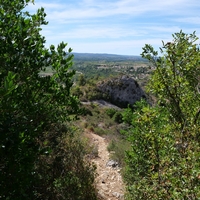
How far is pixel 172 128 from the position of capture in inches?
183

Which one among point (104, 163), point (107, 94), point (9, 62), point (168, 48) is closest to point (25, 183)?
point (9, 62)

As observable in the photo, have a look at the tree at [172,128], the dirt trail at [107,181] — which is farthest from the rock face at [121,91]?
the tree at [172,128]

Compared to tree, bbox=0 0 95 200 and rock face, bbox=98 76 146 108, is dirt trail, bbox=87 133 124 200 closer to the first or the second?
tree, bbox=0 0 95 200

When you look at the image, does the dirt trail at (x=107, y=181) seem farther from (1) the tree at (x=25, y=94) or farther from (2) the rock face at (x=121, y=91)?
(2) the rock face at (x=121, y=91)

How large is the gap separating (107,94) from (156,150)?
4211 centimetres

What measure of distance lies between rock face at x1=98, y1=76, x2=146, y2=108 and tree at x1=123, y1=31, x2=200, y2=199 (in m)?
40.5

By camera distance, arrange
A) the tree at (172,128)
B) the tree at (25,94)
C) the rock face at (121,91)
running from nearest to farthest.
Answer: the tree at (172,128) → the tree at (25,94) → the rock face at (121,91)

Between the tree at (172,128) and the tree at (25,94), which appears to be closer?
the tree at (172,128)

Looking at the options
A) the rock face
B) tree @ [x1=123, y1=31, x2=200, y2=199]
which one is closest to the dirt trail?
tree @ [x1=123, y1=31, x2=200, y2=199]

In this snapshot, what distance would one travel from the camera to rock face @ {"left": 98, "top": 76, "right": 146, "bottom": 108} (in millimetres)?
46344

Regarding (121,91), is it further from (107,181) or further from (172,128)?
(172,128)

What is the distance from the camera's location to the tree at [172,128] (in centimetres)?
332

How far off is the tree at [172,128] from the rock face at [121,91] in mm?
40454

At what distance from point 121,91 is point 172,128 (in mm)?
42903
